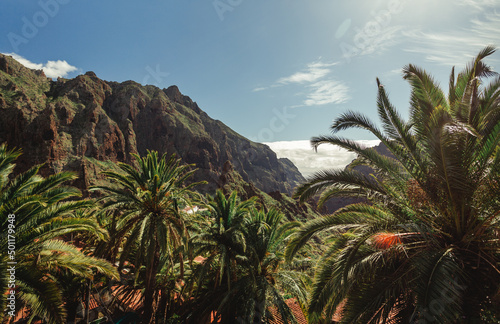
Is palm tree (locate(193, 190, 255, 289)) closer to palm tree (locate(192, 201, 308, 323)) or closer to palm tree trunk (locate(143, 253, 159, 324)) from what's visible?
palm tree (locate(192, 201, 308, 323))

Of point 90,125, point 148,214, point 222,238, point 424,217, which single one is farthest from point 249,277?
point 90,125

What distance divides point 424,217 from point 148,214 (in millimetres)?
10057

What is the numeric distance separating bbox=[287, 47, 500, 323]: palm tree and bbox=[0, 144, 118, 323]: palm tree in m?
5.84

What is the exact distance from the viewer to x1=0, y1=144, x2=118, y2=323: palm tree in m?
5.52

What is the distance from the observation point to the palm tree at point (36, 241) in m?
5.52

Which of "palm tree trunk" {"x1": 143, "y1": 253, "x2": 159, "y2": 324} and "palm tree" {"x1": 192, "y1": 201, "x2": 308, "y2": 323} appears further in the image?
"palm tree trunk" {"x1": 143, "y1": 253, "x2": 159, "y2": 324}

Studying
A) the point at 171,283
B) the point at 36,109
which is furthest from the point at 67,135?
the point at 171,283

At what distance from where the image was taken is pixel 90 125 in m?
84.9

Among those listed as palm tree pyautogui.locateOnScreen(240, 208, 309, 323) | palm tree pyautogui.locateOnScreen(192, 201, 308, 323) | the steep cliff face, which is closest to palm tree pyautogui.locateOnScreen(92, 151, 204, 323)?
palm tree pyautogui.locateOnScreen(192, 201, 308, 323)

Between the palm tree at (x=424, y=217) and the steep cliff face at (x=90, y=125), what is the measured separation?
95.2ft

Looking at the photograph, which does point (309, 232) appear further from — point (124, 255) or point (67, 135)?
point (67, 135)

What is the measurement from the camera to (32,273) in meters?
5.70

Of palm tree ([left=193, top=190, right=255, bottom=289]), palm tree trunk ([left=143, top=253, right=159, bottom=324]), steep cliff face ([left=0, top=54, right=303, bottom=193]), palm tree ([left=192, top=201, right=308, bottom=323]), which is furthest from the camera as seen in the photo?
steep cliff face ([left=0, top=54, right=303, bottom=193])

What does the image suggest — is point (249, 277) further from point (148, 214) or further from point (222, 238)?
point (148, 214)
